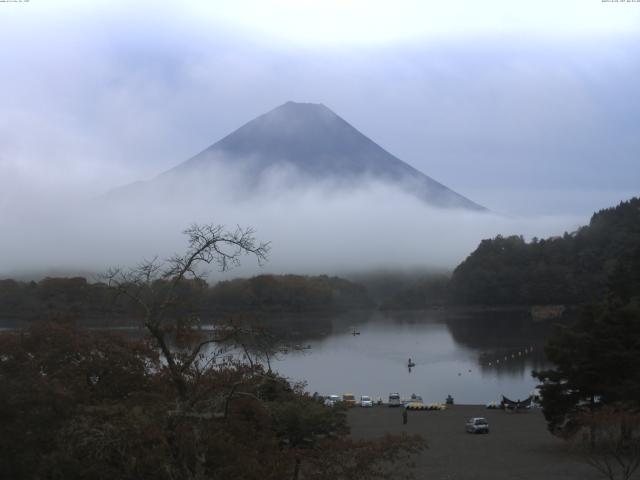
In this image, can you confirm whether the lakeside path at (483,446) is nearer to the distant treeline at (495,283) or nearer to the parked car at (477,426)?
the parked car at (477,426)

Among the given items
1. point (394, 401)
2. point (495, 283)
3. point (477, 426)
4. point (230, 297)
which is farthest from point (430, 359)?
point (495, 283)

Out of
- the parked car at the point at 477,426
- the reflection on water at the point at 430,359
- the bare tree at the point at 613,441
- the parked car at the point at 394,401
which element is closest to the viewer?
the bare tree at the point at 613,441

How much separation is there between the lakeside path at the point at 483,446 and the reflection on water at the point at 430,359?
7.90 feet

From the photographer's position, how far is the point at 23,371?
5.44 m

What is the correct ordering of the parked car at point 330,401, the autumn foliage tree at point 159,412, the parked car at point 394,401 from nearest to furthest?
the autumn foliage tree at point 159,412 → the parked car at point 330,401 → the parked car at point 394,401

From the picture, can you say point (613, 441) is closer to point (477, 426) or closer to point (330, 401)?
point (477, 426)

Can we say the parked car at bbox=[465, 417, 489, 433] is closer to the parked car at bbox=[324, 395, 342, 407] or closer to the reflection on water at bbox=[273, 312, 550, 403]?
the parked car at bbox=[324, 395, 342, 407]

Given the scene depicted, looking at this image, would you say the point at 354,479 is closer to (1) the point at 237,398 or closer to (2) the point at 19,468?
(1) the point at 237,398

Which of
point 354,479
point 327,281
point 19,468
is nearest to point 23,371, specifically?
point 19,468

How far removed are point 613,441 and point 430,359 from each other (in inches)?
772

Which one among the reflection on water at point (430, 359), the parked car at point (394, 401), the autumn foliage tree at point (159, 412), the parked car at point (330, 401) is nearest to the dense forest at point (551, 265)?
the reflection on water at point (430, 359)

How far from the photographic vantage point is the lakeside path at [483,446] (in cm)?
841

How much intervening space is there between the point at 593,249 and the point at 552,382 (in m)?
36.4

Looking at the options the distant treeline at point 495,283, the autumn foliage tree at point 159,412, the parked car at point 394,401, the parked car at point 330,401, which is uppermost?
the distant treeline at point 495,283
